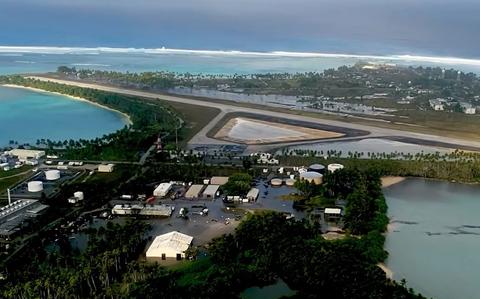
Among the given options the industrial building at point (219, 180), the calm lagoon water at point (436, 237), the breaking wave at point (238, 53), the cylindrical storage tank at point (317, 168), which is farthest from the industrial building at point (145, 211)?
the breaking wave at point (238, 53)

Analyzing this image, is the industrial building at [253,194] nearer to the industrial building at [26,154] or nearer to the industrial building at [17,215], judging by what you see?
the industrial building at [17,215]

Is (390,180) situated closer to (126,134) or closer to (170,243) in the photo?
(170,243)

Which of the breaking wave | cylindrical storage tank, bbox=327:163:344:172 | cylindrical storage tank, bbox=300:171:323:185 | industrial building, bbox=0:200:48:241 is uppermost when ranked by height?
the breaking wave

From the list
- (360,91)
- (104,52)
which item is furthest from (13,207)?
(104,52)

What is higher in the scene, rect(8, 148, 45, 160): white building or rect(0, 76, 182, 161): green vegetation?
rect(0, 76, 182, 161): green vegetation

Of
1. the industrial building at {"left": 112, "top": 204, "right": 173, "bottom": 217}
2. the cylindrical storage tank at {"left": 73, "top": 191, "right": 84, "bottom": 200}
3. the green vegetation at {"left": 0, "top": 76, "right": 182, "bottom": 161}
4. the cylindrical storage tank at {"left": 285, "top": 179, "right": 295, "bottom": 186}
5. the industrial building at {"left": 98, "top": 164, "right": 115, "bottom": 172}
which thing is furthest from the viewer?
the green vegetation at {"left": 0, "top": 76, "right": 182, "bottom": 161}

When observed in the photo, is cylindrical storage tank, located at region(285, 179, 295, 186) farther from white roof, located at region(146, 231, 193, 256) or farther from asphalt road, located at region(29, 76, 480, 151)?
white roof, located at region(146, 231, 193, 256)

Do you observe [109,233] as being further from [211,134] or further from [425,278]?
[211,134]

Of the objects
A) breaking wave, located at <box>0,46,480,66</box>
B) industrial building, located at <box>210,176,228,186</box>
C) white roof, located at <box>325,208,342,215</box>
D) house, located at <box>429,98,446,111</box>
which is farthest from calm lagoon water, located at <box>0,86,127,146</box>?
breaking wave, located at <box>0,46,480,66</box>
